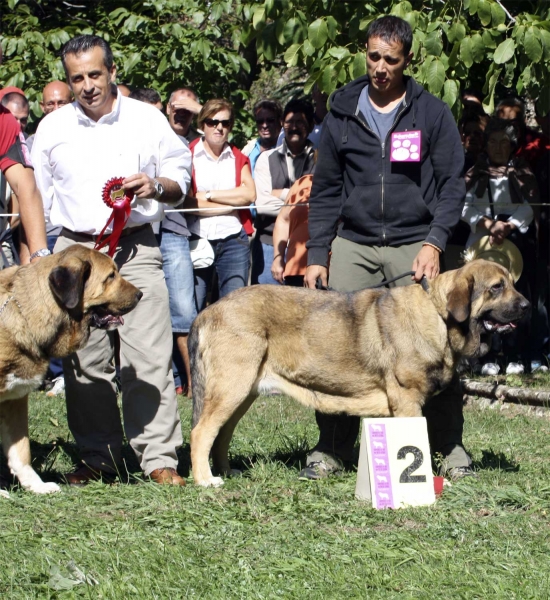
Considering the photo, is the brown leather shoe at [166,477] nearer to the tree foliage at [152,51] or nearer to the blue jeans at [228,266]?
the blue jeans at [228,266]

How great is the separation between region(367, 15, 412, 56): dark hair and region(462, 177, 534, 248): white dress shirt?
3790 mm

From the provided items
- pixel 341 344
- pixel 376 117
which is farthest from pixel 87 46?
pixel 341 344

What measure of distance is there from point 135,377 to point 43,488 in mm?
846

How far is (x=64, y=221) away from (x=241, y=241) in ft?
11.0

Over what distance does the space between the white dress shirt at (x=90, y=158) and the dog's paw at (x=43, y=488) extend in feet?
5.00

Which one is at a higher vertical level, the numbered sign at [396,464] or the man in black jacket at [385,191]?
the man in black jacket at [385,191]

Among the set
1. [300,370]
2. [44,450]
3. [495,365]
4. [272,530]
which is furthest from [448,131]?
[495,365]

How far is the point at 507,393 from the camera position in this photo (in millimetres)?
7820

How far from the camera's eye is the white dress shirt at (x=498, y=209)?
349 inches

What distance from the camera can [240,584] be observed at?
3682 millimetres

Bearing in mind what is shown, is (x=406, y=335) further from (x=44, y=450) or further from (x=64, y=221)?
(x=44, y=450)

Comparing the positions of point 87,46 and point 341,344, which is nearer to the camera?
point 87,46

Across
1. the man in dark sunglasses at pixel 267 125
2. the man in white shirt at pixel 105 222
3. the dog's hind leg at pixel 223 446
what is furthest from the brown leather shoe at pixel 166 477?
the man in dark sunglasses at pixel 267 125

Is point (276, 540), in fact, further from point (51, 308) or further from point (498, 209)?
point (498, 209)
